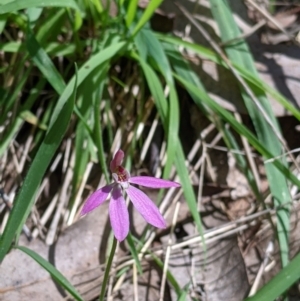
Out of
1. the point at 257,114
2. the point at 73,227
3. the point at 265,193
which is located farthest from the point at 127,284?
the point at 257,114

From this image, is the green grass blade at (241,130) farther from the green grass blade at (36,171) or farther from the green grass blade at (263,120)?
the green grass blade at (36,171)

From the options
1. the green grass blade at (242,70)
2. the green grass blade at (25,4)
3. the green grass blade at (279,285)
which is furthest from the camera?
the green grass blade at (242,70)

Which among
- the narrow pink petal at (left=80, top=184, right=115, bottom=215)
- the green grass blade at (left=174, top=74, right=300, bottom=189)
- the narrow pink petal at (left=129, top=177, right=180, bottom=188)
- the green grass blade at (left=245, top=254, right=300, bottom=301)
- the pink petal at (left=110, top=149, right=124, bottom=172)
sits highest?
the pink petal at (left=110, top=149, right=124, bottom=172)

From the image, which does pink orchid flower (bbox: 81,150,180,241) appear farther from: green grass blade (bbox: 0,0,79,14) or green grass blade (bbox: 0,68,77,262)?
green grass blade (bbox: 0,0,79,14)

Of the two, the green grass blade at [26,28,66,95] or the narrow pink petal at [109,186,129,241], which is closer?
the narrow pink petal at [109,186,129,241]

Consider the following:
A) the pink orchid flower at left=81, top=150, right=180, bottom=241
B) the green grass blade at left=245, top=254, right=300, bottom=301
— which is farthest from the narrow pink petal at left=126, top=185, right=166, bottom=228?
the green grass blade at left=245, top=254, right=300, bottom=301

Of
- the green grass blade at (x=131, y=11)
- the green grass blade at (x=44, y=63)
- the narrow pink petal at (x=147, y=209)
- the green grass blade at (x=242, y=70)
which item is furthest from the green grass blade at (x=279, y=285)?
the green grass blade at (x=131, y=11)

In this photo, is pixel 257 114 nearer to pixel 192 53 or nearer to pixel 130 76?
pixel 192 53
